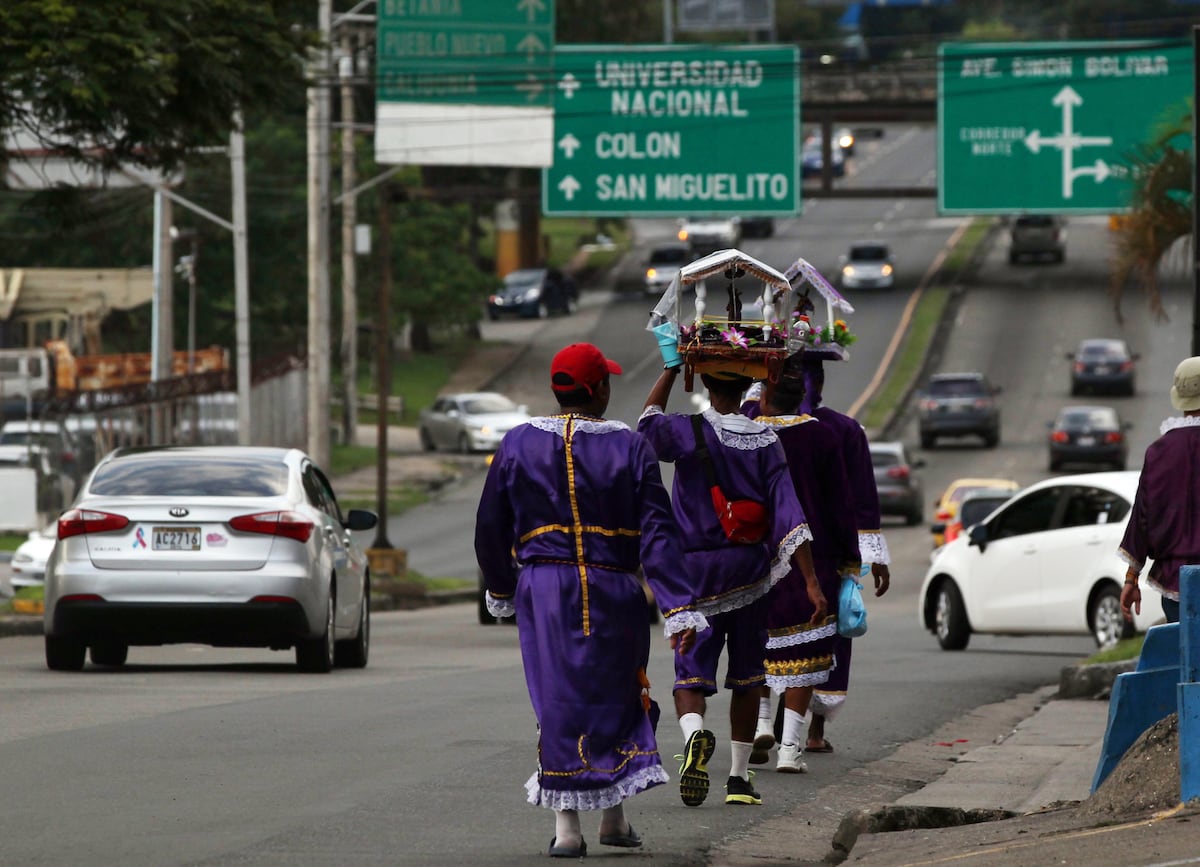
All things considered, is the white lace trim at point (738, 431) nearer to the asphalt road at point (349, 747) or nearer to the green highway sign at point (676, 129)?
the asphalt road at point (349, 747)

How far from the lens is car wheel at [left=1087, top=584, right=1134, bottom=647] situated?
1830cm

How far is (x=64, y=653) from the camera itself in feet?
50.5

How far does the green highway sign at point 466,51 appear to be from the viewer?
34781 millimetres

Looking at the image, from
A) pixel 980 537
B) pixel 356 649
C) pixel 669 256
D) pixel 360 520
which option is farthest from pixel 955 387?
pixel 360 520

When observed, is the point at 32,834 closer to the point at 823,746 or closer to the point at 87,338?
the point at 823,746

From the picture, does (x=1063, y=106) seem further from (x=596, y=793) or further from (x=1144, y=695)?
(x=596, y=793)

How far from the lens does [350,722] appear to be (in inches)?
474

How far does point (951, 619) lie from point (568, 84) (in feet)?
56.5

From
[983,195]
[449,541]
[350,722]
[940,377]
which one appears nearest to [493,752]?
[350,722]

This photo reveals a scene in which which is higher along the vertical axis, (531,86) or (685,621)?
(531,86)

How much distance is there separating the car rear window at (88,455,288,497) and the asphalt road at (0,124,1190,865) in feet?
4.07

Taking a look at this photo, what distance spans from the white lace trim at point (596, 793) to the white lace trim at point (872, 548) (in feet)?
11.0

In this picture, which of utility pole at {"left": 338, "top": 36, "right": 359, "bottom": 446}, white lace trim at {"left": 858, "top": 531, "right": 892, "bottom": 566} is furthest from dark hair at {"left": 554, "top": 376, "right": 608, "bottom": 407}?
utility pole at {"left": 338, "top": 36, "right": 359, "bottom": 446}

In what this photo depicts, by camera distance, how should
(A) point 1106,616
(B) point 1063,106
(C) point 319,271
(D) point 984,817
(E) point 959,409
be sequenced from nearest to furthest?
(D) point 984,817 → (A) point 1106,616 → (C) point 319,271 → (B) point 1063,106 → (E) point 959,409
